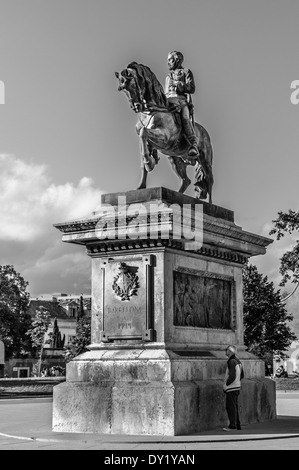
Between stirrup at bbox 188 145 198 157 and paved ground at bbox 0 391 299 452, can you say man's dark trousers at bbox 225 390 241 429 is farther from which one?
stirrup at bbox 188 145 198 157

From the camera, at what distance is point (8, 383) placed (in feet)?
169

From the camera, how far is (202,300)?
1684 cm

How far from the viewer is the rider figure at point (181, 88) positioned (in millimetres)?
17438

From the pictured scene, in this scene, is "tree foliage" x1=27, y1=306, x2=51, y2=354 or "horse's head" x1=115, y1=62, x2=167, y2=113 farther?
"tree foliage" x1=27, y1=306, x2=51, y2=354

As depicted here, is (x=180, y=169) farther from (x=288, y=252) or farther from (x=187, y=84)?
(x=288, y=252)

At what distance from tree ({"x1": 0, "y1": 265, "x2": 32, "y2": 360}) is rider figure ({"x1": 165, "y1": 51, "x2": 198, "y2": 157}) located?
40.3 m

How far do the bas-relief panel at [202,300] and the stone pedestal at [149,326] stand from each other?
0.02 metres

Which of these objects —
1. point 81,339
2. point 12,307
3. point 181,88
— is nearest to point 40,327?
point 81,339

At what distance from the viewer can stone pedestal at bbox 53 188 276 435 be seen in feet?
48.5

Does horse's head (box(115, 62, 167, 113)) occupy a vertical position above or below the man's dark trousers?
above

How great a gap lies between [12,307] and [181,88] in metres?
43.5

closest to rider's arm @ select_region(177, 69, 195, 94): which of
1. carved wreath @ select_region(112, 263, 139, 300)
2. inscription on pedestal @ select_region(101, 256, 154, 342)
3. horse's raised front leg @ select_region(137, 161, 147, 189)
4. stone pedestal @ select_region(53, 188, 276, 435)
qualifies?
horse's raised front leg @ select_region(137, 161, 147, 189)
